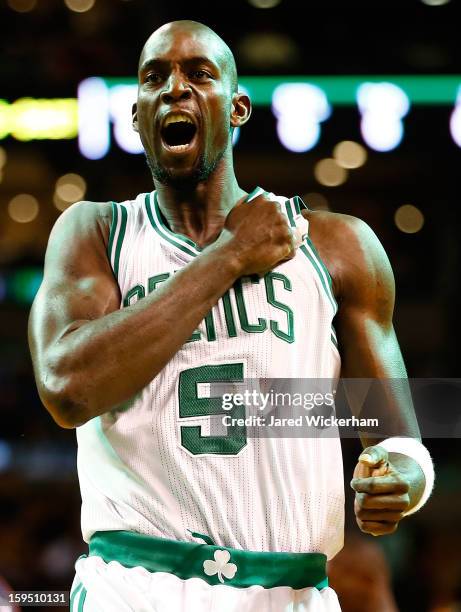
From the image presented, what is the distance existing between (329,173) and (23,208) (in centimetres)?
244

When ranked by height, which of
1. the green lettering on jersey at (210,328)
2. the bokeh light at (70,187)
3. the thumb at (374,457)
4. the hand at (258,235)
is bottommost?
the thumb at (374,457)

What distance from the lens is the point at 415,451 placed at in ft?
8.79

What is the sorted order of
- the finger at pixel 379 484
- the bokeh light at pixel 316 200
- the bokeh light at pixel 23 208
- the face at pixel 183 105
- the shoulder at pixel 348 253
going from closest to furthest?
the finger at pixel 379 484, the face at pixel 183 105, the shoulder at pixel 348 253, the bokeh light at pixel 316 200, the bokeh light at pixel 23 208

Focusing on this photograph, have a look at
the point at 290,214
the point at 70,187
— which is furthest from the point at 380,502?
the point at 70,187

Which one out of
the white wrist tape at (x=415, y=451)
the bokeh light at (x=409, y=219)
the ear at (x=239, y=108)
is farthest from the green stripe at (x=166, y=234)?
the bokeh light at (x=409, y=219)

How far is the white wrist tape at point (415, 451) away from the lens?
266 centimetres

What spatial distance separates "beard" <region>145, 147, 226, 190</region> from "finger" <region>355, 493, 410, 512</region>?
0.93 m

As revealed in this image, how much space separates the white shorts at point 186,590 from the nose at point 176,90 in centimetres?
105

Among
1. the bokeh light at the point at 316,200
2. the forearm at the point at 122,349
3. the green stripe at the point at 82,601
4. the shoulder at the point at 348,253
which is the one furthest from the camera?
the bokeh light at the point at 316,200

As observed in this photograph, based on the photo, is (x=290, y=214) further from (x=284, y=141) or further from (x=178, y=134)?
(x=284, y=141)

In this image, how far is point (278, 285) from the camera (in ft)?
8.86

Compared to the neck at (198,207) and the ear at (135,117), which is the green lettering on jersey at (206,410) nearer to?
the neck at (198,207)

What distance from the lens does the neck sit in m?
2.85

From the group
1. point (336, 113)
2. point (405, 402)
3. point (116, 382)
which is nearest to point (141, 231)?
point (116, 382)
